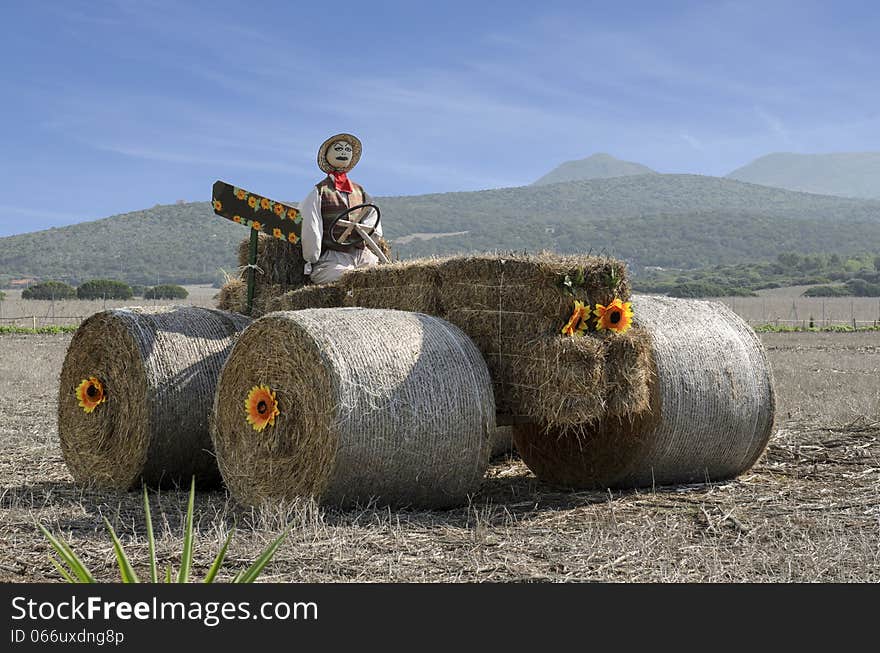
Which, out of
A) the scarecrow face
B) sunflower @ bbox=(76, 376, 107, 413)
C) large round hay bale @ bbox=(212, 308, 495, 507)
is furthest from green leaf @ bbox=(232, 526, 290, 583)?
the scarecrow face

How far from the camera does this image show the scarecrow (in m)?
8.37

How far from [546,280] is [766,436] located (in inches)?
96.5

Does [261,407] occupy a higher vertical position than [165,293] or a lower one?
lower

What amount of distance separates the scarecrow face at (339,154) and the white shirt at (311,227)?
0.40 m

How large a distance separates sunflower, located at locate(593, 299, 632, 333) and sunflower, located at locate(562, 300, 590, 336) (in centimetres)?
8

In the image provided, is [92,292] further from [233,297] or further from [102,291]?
[233,297]

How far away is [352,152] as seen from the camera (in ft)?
29.1

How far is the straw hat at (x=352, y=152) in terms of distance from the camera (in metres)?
8.81

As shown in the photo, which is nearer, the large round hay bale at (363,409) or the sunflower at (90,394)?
the large round hay bale at (363,409)

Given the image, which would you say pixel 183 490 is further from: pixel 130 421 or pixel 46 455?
pixel 46 455

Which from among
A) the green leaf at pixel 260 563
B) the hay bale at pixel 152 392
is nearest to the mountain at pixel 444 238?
the hay bale at pixel 152 392

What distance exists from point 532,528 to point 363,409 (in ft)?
3.89

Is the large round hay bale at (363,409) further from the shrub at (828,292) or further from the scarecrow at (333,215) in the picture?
the shrub at (828,292)

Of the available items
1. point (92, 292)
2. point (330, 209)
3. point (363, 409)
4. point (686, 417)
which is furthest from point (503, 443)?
point (92, 292)
